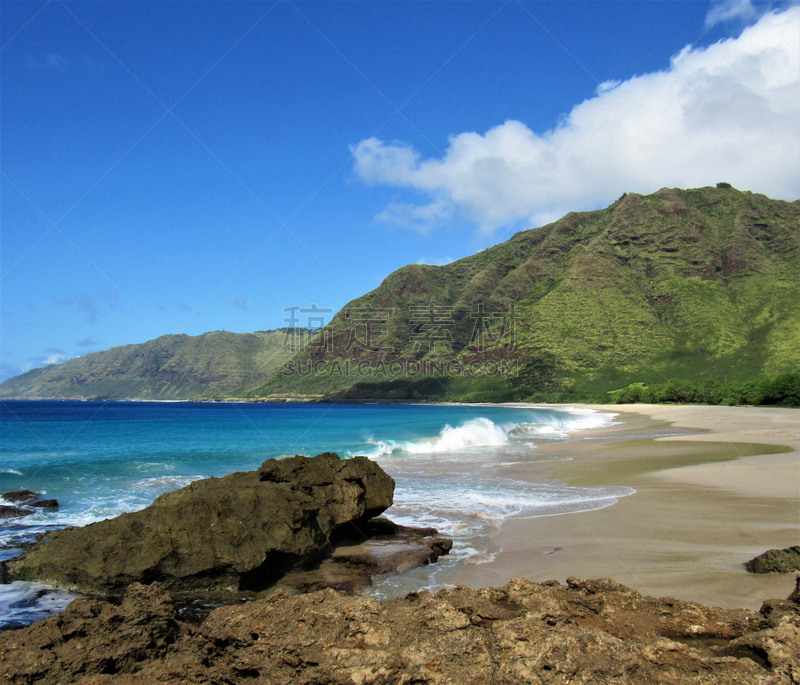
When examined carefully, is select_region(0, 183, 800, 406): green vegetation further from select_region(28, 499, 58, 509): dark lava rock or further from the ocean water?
select_region(28, 499, 58, 509): dark lava rock

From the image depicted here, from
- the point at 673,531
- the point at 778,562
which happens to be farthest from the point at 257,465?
the point at 778,562

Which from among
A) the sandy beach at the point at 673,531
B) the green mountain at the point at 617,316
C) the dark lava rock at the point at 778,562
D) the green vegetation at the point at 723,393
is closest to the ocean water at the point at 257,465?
the sandy beach at the point at 673,531

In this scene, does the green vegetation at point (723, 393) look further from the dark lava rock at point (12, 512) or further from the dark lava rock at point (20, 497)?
the dark lava rock at point (12, 512)

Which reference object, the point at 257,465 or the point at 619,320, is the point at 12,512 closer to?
the point at 257,465

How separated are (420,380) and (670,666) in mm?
164363

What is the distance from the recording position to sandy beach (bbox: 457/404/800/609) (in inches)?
274

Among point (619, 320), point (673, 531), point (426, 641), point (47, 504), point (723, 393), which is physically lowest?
point (723, 393)

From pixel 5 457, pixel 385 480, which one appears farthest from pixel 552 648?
pixel 5 457

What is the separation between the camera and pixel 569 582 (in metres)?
5.02

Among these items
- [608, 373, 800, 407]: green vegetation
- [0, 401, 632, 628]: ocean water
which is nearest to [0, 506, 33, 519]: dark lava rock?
[0, 401, 632, 628]: ocean water

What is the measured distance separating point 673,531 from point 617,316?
135784mm

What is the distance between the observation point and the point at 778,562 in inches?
265

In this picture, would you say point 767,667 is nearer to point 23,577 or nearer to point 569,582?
point 569,582

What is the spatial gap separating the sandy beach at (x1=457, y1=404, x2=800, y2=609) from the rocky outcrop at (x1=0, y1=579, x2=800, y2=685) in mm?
2778
